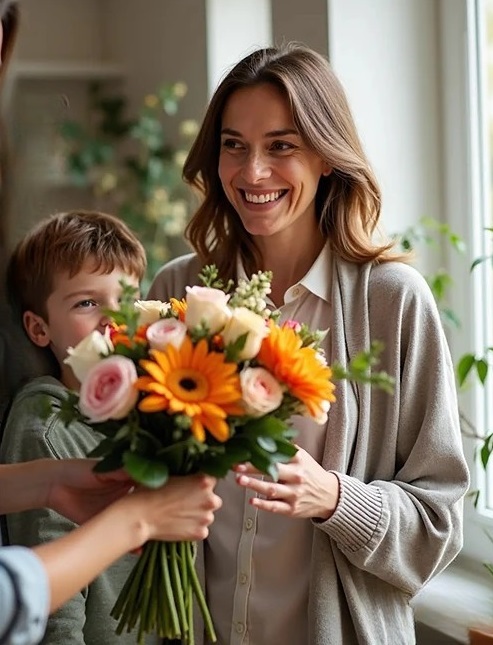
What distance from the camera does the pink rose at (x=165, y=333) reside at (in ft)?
4.65

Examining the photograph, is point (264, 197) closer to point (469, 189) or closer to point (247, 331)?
Answer: point (247, 331)

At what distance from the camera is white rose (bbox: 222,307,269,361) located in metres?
1.42

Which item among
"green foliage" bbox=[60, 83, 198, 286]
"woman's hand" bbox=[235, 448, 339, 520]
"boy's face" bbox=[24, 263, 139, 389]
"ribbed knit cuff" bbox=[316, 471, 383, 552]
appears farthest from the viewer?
"green foliage" bbox=[60, 83, 198, 286]

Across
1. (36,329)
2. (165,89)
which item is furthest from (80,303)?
(165,89)

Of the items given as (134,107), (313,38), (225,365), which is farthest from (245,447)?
(134,107)

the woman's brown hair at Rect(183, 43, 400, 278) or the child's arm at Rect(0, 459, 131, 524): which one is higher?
the woman's brown hair at Rect(183, 43, 400, 278)

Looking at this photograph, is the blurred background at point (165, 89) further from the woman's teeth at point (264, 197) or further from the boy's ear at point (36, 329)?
the woman's teeth at point (264, 197)

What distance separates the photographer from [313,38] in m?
2.57

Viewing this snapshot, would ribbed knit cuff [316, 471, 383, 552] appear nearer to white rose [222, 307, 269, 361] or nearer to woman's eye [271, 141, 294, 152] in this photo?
white rose [222, 307, 269, 361]

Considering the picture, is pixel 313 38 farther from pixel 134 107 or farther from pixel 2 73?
pixel 134 107

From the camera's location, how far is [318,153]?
192 centimetres

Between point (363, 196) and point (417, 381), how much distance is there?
376 millimetres

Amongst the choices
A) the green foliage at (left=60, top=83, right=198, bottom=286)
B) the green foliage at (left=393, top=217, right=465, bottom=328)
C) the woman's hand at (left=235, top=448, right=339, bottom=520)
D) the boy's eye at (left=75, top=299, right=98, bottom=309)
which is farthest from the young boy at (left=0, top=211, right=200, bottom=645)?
the green foliage at (left=60, top=83, right=198, bottom=286)

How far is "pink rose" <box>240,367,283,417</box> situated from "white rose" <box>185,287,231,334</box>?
0.08 m
